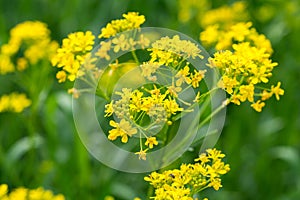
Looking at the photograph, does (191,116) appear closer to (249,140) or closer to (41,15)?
(249,140)

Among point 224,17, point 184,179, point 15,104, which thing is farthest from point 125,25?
point 224,17

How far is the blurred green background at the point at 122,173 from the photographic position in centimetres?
306

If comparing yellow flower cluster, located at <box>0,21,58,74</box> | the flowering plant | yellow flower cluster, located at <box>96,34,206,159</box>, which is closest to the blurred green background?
yellow flower cluster, located at <box>0,21,58,74</box>

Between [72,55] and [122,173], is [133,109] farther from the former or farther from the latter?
[122,173]

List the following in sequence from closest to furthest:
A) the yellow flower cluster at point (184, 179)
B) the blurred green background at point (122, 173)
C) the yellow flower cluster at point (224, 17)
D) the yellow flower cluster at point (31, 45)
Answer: the yellow flower cluster at point (184, 179) → the yellow flower cluster at point (31, 45) → the blurred green background at point (122, 173) → the yellow flower cluster at point (224, 17)

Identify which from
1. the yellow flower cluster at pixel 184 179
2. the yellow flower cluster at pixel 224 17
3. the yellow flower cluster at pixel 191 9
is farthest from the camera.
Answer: the yellow flower cluster at pixel 191 9

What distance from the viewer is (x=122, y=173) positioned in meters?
3.51

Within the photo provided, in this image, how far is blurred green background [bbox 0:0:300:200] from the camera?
3.06 metres

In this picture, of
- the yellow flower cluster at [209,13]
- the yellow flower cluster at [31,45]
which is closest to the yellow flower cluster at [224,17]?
the yellow flower cluster at [209,13]

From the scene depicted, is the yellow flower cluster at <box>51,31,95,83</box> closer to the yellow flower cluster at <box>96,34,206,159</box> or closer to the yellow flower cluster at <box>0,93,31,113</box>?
the yellow flower cluster at <box>96,34,206,159</box>

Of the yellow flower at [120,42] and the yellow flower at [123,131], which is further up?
the yellow flower at [120,42]

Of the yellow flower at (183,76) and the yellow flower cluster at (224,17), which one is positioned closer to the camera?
the yellow flower at (183,76)

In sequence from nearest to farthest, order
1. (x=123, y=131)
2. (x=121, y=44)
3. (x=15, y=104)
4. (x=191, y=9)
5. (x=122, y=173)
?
(x=123, y=131), (x=121, y=44), (x=15, y=104), (x=122, y=173), (x=191, y=9)

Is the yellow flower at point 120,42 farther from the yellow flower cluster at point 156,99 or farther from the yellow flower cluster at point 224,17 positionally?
the yellow flower cluster at point 224,17
